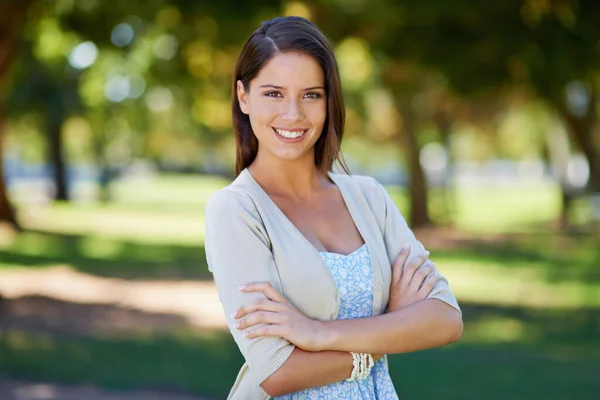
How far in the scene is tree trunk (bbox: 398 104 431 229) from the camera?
1030 inches

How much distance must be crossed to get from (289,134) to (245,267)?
0.44 meters

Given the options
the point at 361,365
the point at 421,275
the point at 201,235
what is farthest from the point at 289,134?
the point at 201,235

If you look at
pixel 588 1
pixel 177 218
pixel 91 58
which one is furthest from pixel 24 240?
pixel 588 1

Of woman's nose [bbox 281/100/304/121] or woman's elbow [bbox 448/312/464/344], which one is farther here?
woman's elbow [bbox 448/312/464/344]

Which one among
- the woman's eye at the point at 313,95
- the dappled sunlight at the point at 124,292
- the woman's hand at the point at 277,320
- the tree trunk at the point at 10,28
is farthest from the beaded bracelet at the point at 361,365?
the tree trunk at the point at 10,28

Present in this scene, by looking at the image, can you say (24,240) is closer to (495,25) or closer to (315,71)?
(495,25)

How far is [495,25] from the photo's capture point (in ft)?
42.0

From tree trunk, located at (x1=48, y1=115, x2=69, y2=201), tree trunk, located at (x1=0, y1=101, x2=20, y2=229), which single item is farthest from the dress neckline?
tree trunk, located at (x1=48, y1=115, x2=69, y2=201)

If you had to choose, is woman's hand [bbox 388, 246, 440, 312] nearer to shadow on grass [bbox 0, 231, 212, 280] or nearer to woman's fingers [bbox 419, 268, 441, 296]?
woman's fingers [bbox 419, 268, 441, 296]

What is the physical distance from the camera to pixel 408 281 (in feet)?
9.07

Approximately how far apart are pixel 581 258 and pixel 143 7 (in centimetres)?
1221

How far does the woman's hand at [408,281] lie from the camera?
276cm

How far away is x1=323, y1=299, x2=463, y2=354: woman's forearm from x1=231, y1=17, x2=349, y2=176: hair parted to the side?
0.56 m

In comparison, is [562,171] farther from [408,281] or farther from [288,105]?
[288,105]
